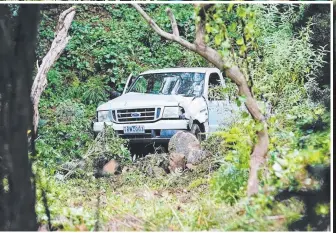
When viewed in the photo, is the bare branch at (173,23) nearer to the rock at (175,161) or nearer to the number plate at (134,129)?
the number plate at (134,129)

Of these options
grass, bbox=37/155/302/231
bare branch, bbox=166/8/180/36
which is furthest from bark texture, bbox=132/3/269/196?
grass, bbox=37/155/302/231

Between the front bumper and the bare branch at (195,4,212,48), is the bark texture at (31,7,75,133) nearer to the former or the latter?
the front bumper

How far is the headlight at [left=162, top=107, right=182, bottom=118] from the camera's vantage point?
4.17 meters

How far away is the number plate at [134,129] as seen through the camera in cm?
417

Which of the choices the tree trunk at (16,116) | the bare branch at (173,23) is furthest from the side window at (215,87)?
the tree trunk at (16,116)

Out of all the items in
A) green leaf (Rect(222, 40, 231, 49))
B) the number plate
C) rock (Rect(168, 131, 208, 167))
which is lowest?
rock (Rect(168, 131, 208, 167))

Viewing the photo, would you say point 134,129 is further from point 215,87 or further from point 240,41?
point 240,41

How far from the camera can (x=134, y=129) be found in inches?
165

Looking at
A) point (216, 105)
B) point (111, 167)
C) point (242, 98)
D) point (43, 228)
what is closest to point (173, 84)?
point (216, 105)

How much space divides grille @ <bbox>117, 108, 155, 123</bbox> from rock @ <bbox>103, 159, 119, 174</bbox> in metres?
0.28

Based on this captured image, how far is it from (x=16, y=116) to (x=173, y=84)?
110cm

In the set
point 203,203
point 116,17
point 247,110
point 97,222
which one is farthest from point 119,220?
point 116,17

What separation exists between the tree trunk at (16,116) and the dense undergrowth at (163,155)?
0.50 feet

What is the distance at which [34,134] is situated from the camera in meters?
4.00
